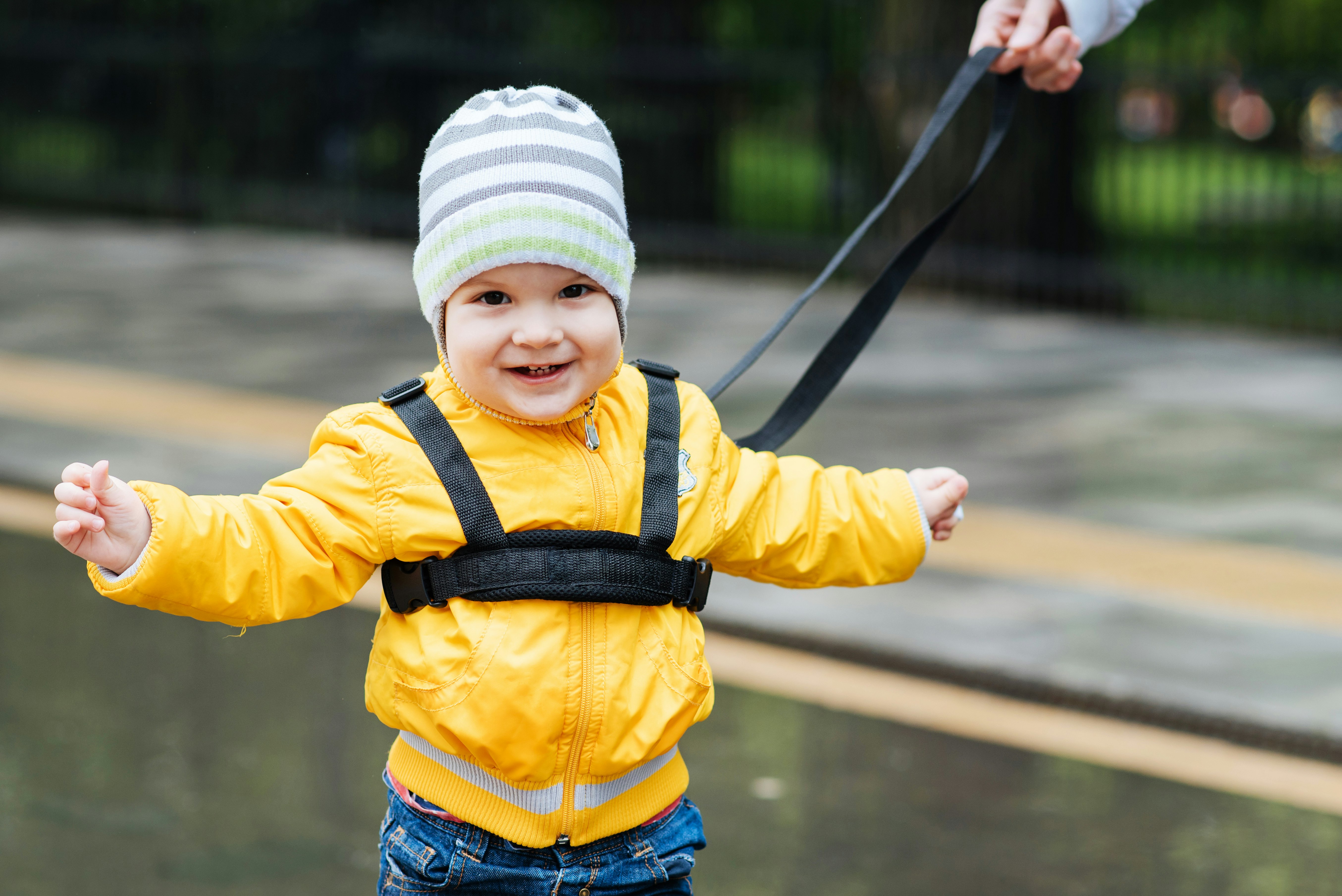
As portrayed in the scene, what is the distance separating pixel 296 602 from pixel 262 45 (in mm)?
14412

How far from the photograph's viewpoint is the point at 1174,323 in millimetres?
11555

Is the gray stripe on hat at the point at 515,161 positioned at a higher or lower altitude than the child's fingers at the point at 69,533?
higher

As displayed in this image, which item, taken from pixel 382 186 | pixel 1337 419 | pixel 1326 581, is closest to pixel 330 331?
pixel 382 186

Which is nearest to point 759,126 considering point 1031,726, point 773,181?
point 773,181

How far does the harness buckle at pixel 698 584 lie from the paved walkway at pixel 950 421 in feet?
8.94

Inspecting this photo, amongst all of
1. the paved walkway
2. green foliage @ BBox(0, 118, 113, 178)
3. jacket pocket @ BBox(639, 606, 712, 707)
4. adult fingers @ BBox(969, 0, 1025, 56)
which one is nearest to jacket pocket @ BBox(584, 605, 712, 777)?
jacket pocket @ BBox(639, 606, 712, 707)

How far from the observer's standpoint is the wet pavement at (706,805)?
3887 mm

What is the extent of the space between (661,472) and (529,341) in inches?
Answer: 11.1

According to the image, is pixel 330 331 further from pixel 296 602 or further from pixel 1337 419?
pixel 296 602

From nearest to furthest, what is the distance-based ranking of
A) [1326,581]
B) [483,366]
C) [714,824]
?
[483,366] < [714,824] < [1326,581]

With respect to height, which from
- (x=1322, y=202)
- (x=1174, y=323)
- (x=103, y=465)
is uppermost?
(x=103, y=465)

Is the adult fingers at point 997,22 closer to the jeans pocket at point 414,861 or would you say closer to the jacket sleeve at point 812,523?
the jacket sleeve at point 812,523

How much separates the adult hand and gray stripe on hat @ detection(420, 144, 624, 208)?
3.11 feet

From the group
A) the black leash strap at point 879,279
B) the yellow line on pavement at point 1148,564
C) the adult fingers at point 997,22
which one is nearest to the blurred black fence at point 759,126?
the yellow line on pavement at point 1148,564
